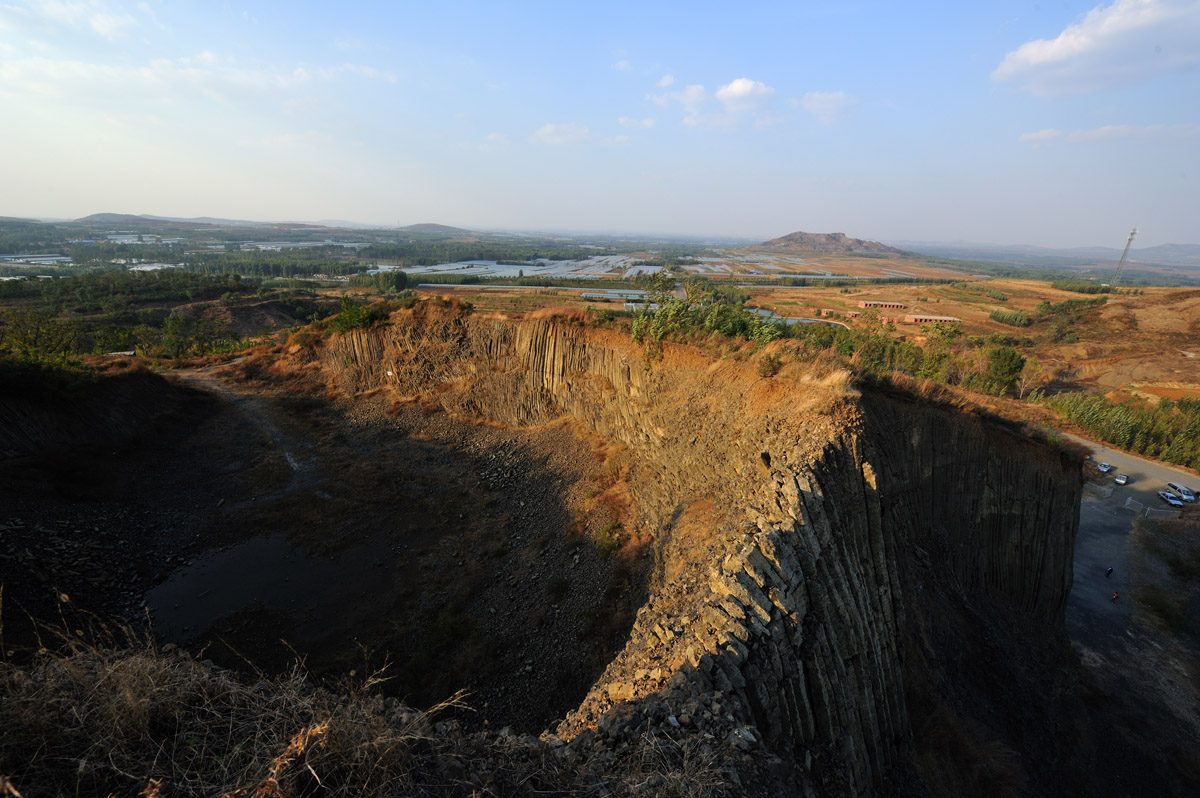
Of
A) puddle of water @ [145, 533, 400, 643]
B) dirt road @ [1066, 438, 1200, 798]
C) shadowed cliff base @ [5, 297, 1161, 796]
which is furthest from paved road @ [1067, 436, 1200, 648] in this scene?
puddle of water @ [145, 533, 400, 643]

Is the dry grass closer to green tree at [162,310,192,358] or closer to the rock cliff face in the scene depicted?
the rock cliff face

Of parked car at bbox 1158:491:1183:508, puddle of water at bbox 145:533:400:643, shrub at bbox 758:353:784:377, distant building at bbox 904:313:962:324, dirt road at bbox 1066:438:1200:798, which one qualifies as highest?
distant building at bbox 904:313:962:324

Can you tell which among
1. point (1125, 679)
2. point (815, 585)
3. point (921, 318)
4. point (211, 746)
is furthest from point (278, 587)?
point (921, 318)

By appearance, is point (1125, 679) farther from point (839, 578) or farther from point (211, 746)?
point (211, 746)

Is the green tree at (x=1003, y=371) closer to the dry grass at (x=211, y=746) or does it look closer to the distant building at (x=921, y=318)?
the distant building at (x=921, y=318)

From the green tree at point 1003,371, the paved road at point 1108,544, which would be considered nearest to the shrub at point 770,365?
the paved road at point 1108,544

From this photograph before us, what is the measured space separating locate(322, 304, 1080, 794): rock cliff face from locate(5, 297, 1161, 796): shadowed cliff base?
6 cm

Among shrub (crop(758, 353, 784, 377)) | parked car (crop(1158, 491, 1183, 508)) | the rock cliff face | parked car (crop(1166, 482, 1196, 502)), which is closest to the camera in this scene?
the rock cliff face

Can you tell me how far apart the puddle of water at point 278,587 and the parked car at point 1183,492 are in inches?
2045

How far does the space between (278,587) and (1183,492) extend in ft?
187

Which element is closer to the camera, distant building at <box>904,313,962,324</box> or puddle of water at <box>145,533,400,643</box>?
puddle of water at <box>145,533,400,643</box>

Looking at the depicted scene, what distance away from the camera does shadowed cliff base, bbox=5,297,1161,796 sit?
8.57 m

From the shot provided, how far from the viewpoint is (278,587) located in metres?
16.8

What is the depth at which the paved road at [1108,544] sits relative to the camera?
21375mm
